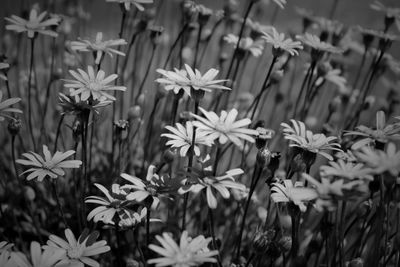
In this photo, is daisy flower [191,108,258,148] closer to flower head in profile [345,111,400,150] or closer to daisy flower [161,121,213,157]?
daisy flower [161,121,213,157]

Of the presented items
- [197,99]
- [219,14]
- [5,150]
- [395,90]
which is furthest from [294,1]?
[197,99]

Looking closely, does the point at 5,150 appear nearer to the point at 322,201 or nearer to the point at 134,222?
the point at 134,222

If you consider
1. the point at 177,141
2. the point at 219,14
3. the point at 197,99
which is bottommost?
the point at 177,141

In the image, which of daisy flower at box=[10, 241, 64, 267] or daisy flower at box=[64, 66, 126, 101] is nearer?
daisy flower at box=[10, 241, 64, 267]

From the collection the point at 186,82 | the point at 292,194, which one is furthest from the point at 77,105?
the point at 292,194

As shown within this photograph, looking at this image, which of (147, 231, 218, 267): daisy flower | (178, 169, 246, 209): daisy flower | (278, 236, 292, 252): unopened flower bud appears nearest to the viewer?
(147, 231, 218, 267): daisy flower

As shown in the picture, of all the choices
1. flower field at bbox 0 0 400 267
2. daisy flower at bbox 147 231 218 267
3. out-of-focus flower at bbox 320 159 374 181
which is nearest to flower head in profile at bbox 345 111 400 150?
flower field at bbox 0 0 400 267
